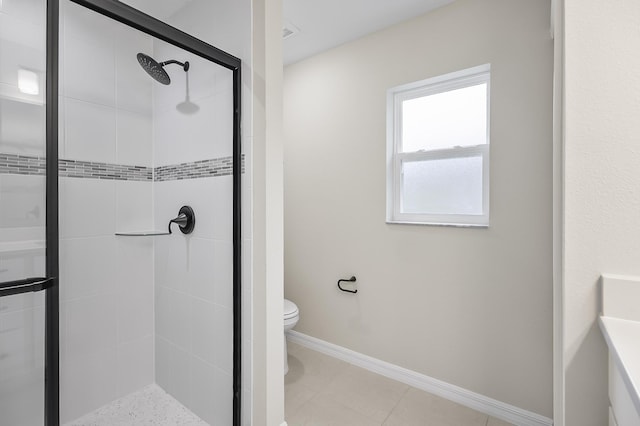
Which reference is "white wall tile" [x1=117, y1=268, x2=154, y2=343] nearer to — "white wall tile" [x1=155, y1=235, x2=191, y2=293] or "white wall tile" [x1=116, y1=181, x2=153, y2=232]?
"white wall tile" [x1=155, y1=235, x2=191, y2=293]

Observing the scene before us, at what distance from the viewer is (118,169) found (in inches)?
68.4

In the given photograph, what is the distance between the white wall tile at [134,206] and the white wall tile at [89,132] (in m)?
0.18

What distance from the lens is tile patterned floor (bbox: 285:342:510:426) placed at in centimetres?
168

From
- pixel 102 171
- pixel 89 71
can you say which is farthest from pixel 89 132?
pixel 89 71

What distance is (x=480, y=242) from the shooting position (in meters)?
1.79

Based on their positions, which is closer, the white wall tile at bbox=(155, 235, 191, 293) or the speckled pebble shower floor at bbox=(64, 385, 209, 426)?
the speckled pebble shower floor at bbox=(64, 385, 209, 426)

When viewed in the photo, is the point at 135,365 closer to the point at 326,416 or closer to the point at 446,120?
the point at 326,416

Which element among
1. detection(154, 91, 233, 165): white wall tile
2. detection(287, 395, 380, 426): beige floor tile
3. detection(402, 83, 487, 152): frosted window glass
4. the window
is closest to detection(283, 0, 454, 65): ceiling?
the window

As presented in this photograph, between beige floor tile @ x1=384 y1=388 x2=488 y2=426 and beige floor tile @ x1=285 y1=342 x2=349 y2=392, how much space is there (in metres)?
0.51

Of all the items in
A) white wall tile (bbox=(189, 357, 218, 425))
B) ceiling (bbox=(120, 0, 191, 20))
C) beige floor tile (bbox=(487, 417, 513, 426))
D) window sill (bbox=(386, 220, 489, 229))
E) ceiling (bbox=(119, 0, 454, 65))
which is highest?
ceiling (bbox=(119, 0, 454, 65))

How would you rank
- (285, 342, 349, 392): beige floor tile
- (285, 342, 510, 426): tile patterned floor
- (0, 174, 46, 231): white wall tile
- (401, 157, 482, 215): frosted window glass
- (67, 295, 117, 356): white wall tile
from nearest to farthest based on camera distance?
(0, 174, 46, 231): white wall tile, (67, 295, 117, 356): white wall tile, (285, 342, 510, 426): tile patterned floor, (401, 157, 482, 215): frosted window glass, (285, 342, 349, 392): beige floor tile

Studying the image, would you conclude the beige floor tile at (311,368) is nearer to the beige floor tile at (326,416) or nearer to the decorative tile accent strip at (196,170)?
the beige floor tile at (326,416)

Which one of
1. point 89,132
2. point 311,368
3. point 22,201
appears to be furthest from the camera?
point 311,368

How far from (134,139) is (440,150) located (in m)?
1.96
